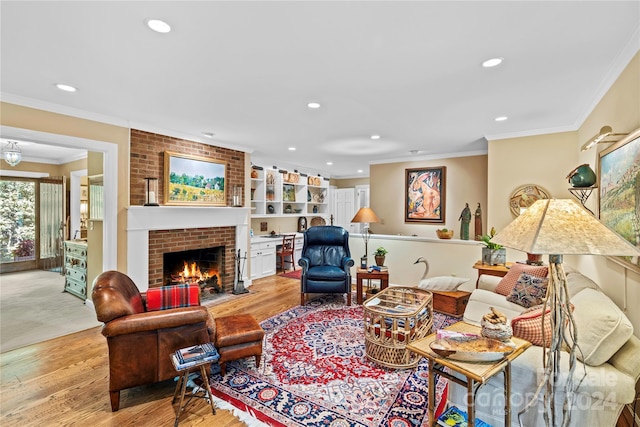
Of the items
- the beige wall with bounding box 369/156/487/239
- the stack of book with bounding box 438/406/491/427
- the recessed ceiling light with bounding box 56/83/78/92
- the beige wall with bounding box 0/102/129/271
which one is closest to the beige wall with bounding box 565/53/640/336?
the stack of book with bounding box 438/406/491/427

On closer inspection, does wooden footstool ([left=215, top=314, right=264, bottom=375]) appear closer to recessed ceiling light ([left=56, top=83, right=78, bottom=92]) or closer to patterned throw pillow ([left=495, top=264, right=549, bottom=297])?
recessed ceiling light ([left=56, top=83, right=78, bottom=92])

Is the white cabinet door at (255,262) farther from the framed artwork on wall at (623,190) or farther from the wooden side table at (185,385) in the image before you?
the framed artwork on wall at (623,190)

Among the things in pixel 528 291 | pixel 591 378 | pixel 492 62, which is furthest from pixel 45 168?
pixel 591 378

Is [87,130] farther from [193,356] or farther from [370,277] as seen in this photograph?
[370,277]

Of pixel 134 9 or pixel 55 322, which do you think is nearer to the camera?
pixel 134 9

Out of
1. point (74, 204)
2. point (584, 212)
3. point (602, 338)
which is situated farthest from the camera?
point (74, 204)

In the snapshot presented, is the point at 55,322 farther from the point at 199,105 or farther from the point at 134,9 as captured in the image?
the point at 134,9

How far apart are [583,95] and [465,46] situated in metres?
1.74

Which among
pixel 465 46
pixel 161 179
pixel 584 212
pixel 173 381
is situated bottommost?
pixel 173 381

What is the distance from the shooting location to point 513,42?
1916 millimetres

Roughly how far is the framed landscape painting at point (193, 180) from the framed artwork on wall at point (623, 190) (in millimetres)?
4741

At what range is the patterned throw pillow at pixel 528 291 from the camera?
9.29 ft

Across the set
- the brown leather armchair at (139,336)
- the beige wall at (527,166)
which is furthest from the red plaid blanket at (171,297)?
the beige wall at (527,166)

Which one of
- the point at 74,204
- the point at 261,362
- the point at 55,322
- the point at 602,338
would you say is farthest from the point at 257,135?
the point at 74,204
